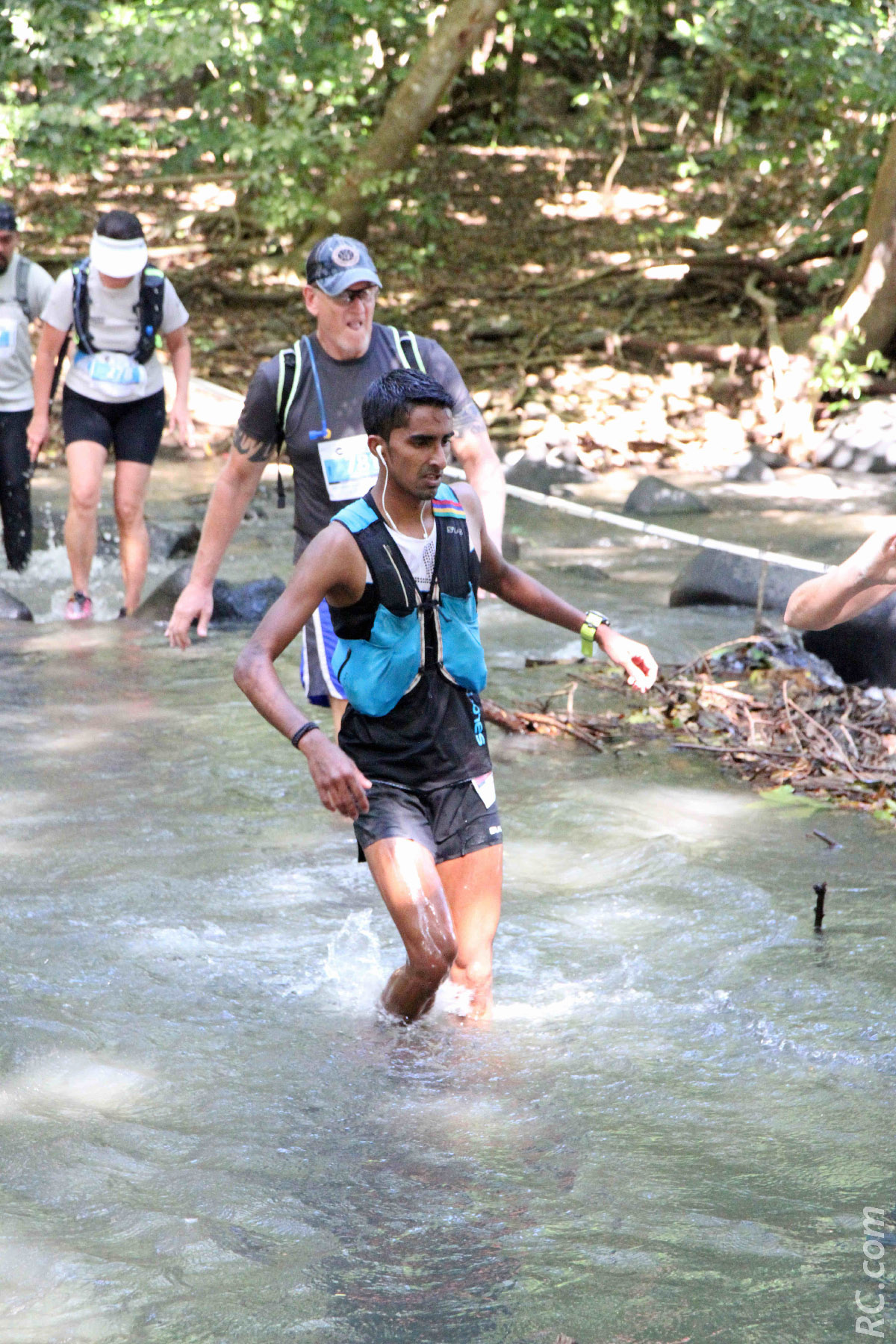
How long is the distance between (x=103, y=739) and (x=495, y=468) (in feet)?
8.92

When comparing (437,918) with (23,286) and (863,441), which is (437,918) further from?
(863,441)

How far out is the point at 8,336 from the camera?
848cm

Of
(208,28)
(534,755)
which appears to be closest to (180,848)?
(534,755)

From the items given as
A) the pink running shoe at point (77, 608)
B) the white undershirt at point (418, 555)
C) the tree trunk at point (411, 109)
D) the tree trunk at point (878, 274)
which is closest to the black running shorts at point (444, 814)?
the white undershirt at point (418, 555)

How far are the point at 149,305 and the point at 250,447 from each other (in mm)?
3191

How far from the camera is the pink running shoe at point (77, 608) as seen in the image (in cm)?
902

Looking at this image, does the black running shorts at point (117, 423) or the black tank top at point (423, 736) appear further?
the black running shorts at point (117, 423)

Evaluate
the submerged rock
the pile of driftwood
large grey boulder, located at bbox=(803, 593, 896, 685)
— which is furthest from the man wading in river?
the submerged rock

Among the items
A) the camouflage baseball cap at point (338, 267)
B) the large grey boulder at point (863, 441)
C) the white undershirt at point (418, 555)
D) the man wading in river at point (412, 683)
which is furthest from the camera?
the large grey boulder at point (863, 441)

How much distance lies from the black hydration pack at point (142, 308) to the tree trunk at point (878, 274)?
944 cm

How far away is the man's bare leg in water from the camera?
386 cm

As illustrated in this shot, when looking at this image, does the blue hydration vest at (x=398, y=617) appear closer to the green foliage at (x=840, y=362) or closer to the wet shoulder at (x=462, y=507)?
the wet shoulder at (x=462, y=507)

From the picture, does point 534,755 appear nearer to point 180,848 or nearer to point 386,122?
point 180,848

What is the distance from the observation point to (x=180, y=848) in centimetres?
578
